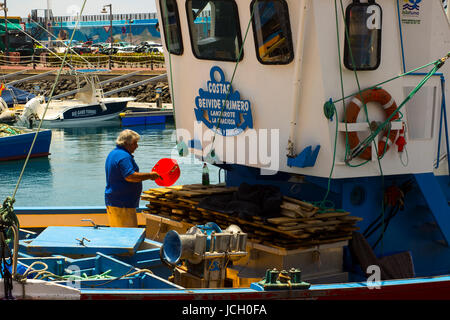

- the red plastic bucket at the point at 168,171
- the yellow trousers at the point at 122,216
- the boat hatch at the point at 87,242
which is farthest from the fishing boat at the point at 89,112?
the boat hatch at the point at 87,242

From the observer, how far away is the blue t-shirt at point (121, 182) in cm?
908

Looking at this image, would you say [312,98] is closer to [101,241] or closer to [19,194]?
[101,241]

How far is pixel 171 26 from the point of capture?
910 cm

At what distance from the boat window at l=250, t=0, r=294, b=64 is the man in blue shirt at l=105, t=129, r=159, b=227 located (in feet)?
7.16

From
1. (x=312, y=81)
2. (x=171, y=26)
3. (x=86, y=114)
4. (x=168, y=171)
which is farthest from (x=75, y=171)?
(x=312, y=81)

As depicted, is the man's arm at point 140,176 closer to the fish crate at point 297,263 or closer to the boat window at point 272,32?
the fish crate at point 297,263

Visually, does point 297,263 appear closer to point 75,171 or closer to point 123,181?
point 123,181

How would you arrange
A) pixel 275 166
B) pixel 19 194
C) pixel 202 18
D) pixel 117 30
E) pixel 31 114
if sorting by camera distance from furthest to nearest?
pixel 117 30, pixel 31 114, pixel 19 194, pixel 202 18, pixel 275 166

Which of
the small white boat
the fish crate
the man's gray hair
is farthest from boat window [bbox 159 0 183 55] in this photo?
the small white boat

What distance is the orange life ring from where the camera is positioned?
7664 mm

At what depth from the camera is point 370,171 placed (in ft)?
26.1

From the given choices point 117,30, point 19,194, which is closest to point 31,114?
Answer: point 19,194

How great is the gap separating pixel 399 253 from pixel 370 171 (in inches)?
44.9

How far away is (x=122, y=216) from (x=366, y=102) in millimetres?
3661
